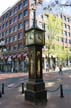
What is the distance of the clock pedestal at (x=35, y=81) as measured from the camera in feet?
34.5

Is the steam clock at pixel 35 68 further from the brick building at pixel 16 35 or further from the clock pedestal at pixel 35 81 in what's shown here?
the brick building at pixel 16 35

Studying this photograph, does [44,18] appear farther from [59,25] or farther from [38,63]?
[38,63]

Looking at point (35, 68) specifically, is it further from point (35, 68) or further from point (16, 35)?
point (16, 35)

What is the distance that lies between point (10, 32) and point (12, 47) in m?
5.26

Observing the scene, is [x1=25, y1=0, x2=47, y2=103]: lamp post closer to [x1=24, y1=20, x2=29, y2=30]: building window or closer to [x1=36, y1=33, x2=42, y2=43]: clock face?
[x1=36, y1=33, x2=42, y2=43]: clock face

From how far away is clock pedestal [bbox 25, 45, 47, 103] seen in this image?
10.5 m

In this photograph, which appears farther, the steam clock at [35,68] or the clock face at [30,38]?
the clock face at [30,38]

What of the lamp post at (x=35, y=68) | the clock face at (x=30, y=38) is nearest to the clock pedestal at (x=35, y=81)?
the lamp post at (x=35, y=68)

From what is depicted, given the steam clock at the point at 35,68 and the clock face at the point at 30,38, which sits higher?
the clock face at the point at 30,38

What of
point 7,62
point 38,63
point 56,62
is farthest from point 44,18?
point 38,63

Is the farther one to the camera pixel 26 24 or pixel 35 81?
pixel 26 24

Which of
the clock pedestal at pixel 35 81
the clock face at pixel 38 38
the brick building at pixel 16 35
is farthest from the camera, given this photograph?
the brick building at pixel 16 35

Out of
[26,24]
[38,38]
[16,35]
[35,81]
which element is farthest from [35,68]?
[16,35]

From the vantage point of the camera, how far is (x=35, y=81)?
10758 millimetres
